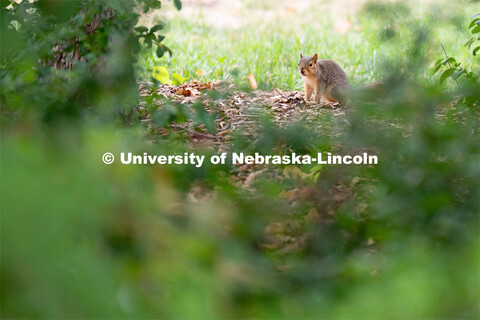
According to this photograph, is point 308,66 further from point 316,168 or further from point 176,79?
point 316,168

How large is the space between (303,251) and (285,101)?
10.1 ft

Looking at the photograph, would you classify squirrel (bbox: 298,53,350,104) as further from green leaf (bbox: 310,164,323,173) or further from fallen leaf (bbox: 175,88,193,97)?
green leaf (bbox: 310,164,323,173)

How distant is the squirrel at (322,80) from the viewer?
5211 mm

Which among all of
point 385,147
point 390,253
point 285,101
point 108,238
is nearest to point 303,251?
point 390,253

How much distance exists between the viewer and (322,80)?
17.2ft

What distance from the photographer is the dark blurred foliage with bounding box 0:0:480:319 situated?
0.67 meters

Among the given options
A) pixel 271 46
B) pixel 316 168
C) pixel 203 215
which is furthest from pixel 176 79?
pixel 203 215

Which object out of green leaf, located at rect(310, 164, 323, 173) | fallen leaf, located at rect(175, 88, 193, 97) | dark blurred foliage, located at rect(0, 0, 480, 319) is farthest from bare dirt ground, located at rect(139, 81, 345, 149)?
green leaf, located at rect(310, 164, 323, 173)

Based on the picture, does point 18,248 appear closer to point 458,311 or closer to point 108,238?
point 108,238

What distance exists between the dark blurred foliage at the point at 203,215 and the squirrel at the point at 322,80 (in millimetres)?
1995

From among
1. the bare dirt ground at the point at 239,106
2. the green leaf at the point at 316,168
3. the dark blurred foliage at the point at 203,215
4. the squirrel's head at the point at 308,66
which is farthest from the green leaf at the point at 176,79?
the green leaf at the point at 316,168

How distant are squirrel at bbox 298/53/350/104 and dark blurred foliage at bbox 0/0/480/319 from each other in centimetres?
199

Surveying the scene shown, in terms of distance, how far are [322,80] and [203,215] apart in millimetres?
4216

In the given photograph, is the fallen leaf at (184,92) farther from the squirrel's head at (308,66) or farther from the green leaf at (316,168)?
the green leaf at (316,168)
